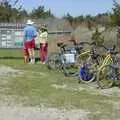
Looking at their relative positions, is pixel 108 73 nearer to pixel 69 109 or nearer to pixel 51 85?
pixel 51 85

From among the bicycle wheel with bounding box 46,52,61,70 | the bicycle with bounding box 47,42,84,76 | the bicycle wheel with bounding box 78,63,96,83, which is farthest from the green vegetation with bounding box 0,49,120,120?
the bicycle wheel with bounding box 46,52,61,70

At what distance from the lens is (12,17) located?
50062 mm

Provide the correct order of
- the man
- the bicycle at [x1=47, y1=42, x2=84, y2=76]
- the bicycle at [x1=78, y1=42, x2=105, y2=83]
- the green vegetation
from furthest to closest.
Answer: the man, the bicycle at [x1=47, y1=42, x2=84, y2=76], the bicycle at [x1=78, y1=42, x2=105, y2=83], the green vegetation

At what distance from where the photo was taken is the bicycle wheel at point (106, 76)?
14266 mm

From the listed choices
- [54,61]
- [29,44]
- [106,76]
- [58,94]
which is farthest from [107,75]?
[29,44]

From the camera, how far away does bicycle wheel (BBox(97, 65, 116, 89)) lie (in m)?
14.3

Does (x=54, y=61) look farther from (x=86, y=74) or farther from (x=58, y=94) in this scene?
(x=58, y=94)

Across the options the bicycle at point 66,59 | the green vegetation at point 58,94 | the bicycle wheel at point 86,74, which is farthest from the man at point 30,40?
the bicycle wheel at point 86,74

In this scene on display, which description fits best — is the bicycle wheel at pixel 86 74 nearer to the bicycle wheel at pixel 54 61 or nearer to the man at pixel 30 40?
the bicycle wheel at pixel 54 61

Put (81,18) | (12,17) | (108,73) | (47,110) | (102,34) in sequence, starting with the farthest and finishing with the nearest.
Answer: (81,18) < (12,17) < (102,34) < (108,73) < (47,110)

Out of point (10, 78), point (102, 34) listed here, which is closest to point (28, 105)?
point (10, 78)

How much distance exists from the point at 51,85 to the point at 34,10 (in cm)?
4769

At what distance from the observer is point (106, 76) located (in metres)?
14.2

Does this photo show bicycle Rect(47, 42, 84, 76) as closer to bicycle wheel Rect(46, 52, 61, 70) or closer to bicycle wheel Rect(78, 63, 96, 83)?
bicycle wheel Rect(46, 52, 61, 70)
